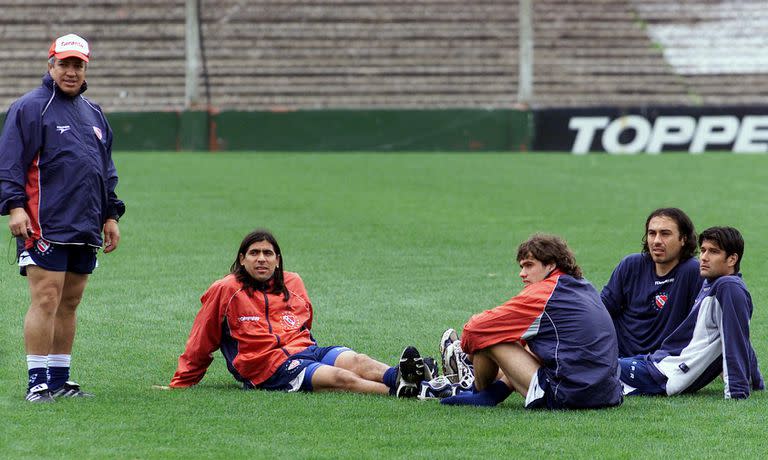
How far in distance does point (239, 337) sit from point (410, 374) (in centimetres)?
114

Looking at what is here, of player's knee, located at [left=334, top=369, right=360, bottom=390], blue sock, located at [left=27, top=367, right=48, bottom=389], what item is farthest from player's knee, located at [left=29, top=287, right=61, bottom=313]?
player's knee, located at [left=334, top=369, right=360, bottom=390]

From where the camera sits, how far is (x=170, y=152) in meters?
26.4

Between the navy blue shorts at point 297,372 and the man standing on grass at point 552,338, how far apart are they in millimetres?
1037

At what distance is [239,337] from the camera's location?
7.82m

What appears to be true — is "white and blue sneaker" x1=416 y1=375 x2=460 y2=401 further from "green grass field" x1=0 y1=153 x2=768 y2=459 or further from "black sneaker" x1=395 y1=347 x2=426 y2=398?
"green grass field" x1=0 y1=153 x2=768 y2=459

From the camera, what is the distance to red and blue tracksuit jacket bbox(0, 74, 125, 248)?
6949 millimetres

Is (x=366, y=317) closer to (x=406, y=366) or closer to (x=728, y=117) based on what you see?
(x=406, y=366)

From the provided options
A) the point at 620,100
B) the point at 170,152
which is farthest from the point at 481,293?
the point at 620,100

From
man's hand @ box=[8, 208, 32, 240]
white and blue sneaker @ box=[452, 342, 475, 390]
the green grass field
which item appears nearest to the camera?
the green grass field

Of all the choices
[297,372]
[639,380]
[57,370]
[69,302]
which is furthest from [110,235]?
[639,380]

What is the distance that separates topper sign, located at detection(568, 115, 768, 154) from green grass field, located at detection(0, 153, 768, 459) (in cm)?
165

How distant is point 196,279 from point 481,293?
8.73ft

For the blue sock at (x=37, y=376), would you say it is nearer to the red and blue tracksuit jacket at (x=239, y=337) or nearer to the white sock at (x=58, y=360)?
the white sock at (x=58, y=360)

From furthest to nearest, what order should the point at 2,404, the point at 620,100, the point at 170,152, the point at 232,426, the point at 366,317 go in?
1. the point at 620,100
2. the point at 170,152
3. the point at 366,317
4. the point at 2,404
5. the point at 232,426
